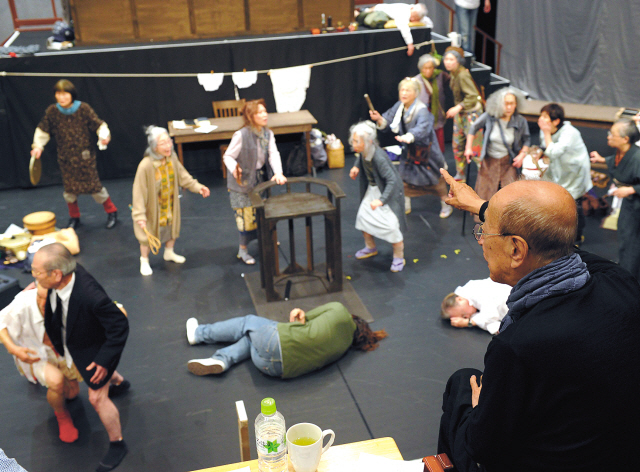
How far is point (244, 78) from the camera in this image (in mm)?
8477

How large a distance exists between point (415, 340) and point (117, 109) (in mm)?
5550

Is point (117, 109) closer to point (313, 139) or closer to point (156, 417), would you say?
point (313, 139)

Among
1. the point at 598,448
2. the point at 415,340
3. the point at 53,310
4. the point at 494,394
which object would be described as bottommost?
the point at 415,340

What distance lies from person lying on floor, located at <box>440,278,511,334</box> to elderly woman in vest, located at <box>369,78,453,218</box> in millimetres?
1943

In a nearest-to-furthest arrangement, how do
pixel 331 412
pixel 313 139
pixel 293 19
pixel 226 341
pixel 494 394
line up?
1. pixel 494 394
2. pixel 331 412
3. pixel 226 341
4. pixel 313 139
5. pixel 293 19

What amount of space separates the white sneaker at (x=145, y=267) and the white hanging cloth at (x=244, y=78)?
347 centimetres

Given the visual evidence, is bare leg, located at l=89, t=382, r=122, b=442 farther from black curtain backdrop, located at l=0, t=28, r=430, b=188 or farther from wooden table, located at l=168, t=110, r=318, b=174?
black curtain backdrop, located at l=0, t=28, r=430, b=188

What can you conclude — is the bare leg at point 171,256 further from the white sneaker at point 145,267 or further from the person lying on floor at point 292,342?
the person lying on floor at point 292,342

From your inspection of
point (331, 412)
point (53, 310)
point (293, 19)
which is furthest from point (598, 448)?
point (293, 19)

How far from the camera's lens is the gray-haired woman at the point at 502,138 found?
237 inches

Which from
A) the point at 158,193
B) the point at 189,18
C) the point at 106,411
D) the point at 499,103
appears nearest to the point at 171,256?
the point at 158,193

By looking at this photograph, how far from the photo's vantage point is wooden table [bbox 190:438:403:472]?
2201 mm

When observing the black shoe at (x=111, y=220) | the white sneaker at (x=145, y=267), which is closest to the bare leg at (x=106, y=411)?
the white sneaker at (x=145, y=267)

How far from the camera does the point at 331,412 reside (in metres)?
3.97
